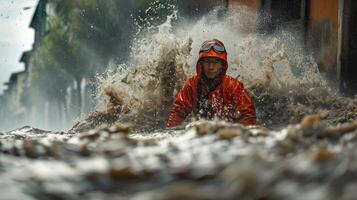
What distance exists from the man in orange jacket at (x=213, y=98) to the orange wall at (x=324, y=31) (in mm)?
2387

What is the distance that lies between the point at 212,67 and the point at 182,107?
74 cm

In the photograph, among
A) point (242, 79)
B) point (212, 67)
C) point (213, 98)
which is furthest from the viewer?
point (242, 79)

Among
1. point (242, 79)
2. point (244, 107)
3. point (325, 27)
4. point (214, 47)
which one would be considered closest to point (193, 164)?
point (244, 107)

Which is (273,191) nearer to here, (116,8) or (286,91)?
(286,91)

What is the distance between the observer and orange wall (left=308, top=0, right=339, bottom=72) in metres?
9.98

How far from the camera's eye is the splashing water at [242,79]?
942cm

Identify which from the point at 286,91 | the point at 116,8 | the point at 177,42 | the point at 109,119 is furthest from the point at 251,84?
the point at 116,8

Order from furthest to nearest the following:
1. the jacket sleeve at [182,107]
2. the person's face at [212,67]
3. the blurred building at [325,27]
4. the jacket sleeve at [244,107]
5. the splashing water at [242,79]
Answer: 1. the blurred building at [325,27]
2. the splashing water at [242,79]
3. the person's face at [212,67]
4. the jacket sleeve at [182,107]
5. the jacket sleeve at [244,107]

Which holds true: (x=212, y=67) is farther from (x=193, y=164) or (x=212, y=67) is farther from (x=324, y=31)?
Result: (x=193, y=164)

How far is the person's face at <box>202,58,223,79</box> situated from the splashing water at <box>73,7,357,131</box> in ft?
3.31

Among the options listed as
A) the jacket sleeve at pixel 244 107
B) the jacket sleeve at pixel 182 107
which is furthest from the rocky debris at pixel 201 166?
the jacket sleeve at pixel 182 107

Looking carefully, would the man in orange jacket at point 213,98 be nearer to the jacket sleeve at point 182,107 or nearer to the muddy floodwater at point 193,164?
the jacket sleeve at point 182,107

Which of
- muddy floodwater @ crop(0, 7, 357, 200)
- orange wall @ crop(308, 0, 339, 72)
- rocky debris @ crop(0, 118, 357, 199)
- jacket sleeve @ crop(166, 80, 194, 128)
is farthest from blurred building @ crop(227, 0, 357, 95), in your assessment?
rocky debris @ crop(0, 118, 357, 199)

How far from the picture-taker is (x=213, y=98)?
7.80m
